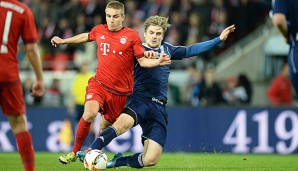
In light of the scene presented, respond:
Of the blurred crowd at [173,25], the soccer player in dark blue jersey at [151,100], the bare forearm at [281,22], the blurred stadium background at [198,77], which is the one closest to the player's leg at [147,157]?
the soccer player in dark blue jersey at [151,100]

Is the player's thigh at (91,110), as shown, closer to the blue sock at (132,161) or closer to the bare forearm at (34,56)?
the blue sock at (132,161)

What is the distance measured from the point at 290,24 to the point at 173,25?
12.6 meters

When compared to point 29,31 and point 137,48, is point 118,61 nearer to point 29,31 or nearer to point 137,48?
point 137,48

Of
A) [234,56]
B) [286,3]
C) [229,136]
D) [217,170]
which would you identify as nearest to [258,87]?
[234,56]

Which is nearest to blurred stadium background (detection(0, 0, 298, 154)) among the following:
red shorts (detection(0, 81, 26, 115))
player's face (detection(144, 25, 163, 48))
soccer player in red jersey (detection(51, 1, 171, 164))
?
soccer player in red jersey (detection(51, 1, 171, 164))

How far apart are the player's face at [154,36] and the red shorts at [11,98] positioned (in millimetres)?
3036

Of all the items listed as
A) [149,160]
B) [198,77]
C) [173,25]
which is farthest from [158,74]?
[173,25]

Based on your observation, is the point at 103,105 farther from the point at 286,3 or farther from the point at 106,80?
the point at 286,3

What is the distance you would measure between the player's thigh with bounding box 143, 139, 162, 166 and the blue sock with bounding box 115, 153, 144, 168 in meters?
0.08

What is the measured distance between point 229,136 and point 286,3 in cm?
971

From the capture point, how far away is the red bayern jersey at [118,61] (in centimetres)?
1138

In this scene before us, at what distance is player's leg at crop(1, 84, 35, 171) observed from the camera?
330 inches

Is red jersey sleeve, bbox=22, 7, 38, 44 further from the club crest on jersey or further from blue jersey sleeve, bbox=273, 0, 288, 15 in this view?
the club crest on jersey

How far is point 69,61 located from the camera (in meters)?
22.5
